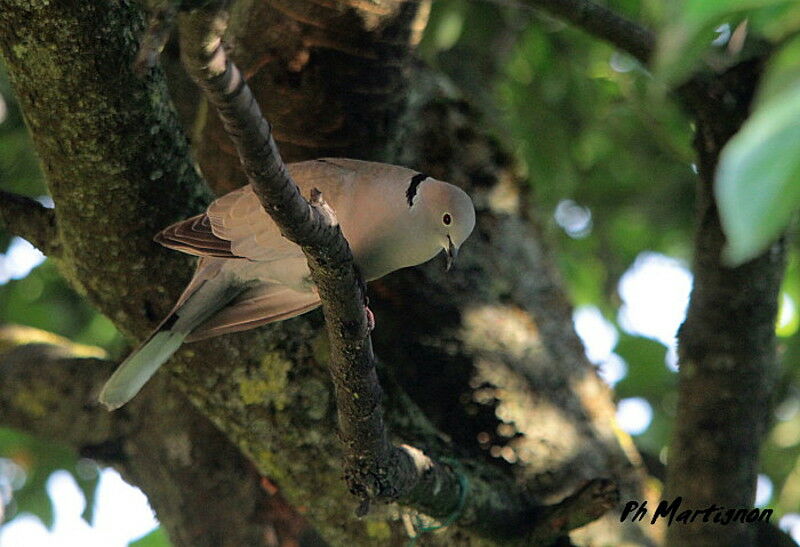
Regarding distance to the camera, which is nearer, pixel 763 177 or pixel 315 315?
pixel 763 177

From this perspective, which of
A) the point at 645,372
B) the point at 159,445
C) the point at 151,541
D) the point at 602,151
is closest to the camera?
the point at 159,445

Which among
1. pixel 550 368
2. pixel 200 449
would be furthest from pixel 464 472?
pixel 200 449

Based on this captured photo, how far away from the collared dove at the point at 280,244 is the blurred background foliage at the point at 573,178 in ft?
3.31

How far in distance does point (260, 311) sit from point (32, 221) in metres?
0.67

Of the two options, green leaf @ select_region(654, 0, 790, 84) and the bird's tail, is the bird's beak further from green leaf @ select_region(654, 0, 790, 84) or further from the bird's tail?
green leaf @ select_region(654, 0, 790, 84)

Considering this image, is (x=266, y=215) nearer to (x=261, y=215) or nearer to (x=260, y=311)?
(x=261, y=215)

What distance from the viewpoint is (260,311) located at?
2.39 m

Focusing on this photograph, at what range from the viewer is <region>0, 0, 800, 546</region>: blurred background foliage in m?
3.57

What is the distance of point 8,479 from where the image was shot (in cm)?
402

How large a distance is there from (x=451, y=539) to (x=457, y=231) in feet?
2.79

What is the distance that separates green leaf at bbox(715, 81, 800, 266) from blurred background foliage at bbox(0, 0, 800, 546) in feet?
8.08

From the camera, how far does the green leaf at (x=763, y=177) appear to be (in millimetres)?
646

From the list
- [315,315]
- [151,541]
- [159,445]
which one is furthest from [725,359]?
[151,541]

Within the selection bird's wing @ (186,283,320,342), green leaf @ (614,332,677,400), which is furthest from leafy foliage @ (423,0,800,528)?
bird's wing @ (186,283,320,342)
